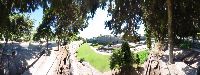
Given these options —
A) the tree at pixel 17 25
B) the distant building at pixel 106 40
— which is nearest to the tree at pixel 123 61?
the tree at pixel 17 25

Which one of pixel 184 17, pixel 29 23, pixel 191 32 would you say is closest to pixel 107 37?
pixel 29 23

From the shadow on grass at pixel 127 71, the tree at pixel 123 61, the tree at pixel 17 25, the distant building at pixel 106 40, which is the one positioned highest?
the tree at pixel 17 25

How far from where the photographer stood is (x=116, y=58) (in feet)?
97.9

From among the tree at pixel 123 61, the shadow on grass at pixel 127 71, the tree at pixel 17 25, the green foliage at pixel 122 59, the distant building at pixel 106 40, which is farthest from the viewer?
the distant building at pixel 106 40

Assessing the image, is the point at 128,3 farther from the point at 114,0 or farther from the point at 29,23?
the point at 29,23

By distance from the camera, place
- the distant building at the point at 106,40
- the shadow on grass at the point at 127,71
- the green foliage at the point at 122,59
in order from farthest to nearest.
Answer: the distant building at the point at 106,40
the green foliage at the point at 122,59
the shadow on grass at the point at 127,71

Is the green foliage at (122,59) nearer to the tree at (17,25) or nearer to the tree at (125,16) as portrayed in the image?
the tree at (125,16)

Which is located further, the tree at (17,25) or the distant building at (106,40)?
the distant building at (106,40)

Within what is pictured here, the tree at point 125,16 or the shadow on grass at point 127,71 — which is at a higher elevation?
the tree at point 125,16

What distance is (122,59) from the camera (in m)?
29.5

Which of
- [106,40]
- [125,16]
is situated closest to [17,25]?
[125,16]

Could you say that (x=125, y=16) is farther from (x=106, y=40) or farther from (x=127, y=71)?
(x=106, y=40)

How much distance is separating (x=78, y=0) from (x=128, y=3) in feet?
15.1

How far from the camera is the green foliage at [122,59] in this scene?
2927 cm
